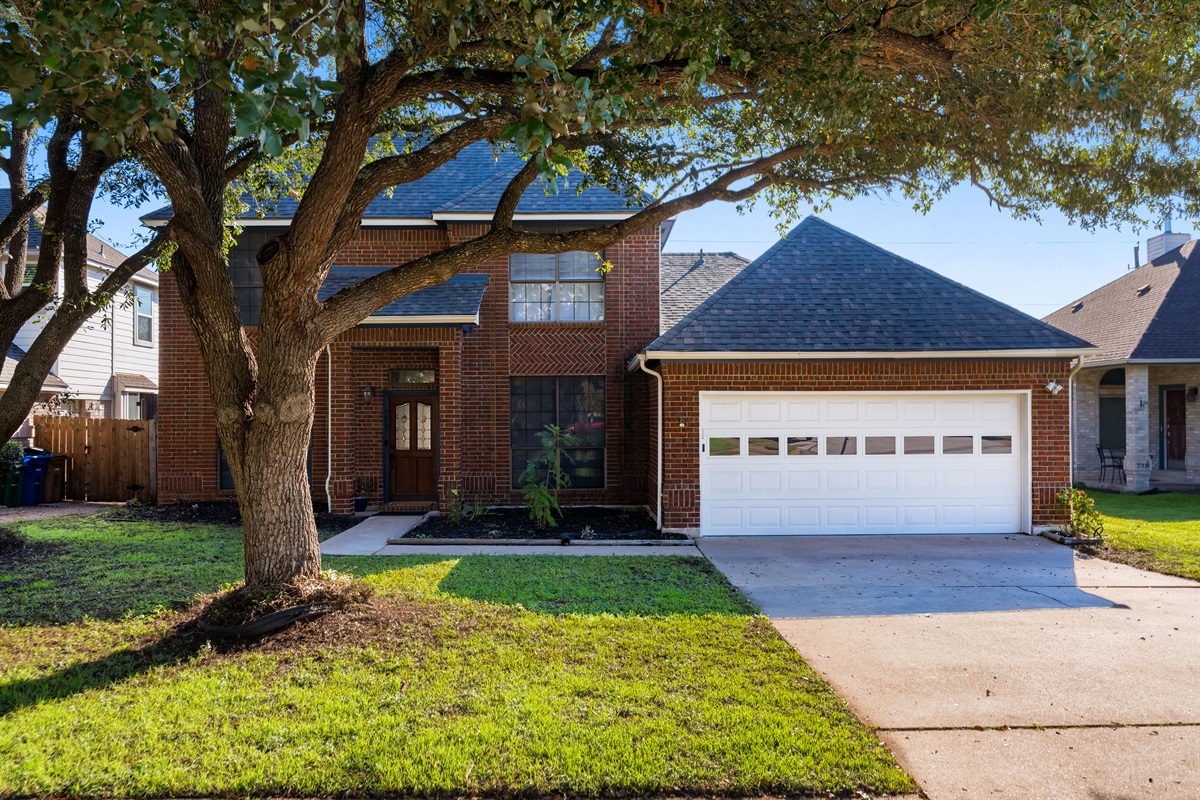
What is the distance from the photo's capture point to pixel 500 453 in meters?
13.3

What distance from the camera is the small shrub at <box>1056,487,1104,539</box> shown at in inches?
413

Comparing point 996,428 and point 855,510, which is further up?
point 996,428

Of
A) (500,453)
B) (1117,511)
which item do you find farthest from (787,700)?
(1117,511)

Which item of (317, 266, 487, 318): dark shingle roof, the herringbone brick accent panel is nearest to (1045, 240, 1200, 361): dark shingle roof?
the herringbone brick accent panel

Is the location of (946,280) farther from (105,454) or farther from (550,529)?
(105,454)

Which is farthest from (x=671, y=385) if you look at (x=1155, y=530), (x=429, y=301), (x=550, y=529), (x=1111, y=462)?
(x=1111, y=462)

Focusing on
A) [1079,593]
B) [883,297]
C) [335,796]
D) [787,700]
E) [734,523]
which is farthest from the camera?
[883,297]

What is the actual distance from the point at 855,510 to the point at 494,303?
7476mm

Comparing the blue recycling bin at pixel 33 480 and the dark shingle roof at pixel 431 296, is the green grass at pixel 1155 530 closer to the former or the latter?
the dark shingle roof at pixel 431 296

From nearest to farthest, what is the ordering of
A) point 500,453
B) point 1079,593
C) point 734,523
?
point 1079,593
point 734,523
point 500,453

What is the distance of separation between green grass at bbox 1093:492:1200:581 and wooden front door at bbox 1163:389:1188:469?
2541 mm

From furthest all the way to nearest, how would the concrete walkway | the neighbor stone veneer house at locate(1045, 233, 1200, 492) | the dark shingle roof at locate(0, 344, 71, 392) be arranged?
the neighbor stone veneer house at locate(1045, 233, 1200, 492), the dark shingle roof at locate(0, 344, 71, 392), the concrete walkway

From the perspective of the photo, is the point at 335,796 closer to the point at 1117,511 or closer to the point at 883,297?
the point at 883,297

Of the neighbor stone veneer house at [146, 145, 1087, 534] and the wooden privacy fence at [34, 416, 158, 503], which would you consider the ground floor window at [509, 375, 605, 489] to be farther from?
the wooden privacy fence at [34, 416, 158, 503]
